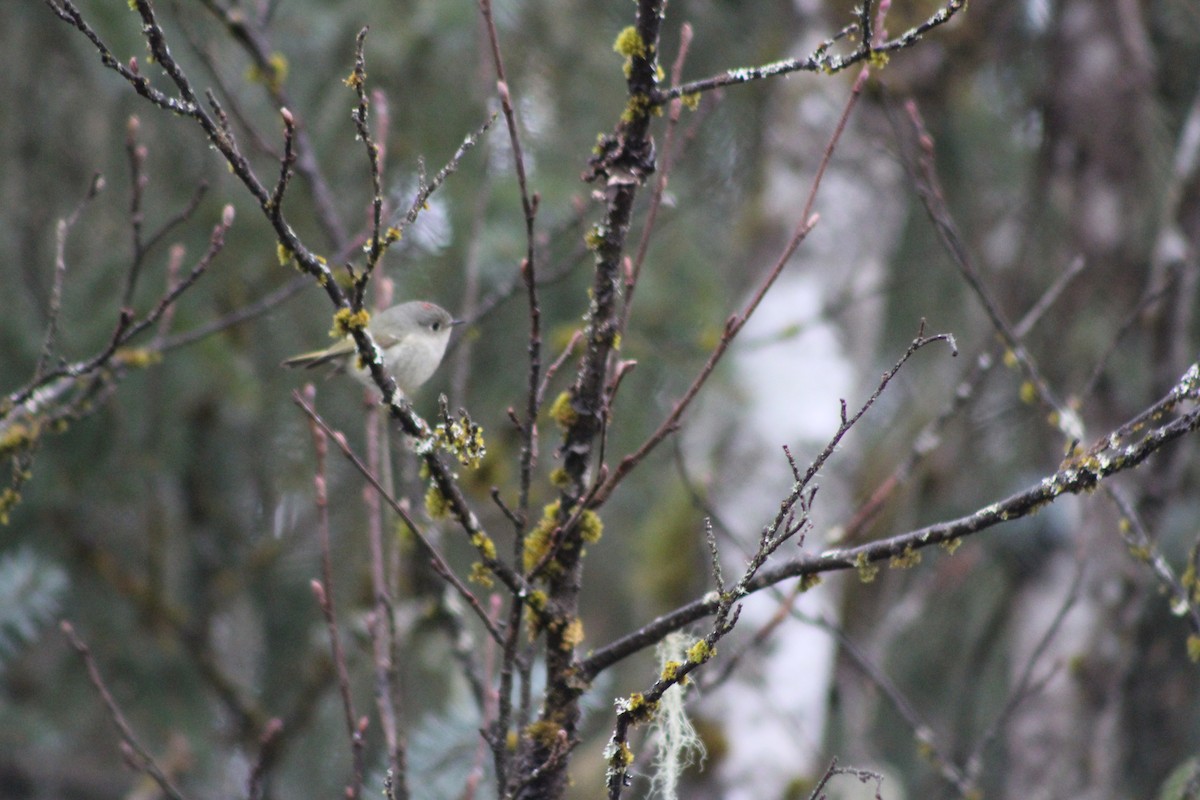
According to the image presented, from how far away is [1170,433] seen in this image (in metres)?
1.25

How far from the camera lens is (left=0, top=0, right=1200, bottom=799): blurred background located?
358cm

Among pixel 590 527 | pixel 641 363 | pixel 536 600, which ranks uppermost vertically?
pixel 641 363

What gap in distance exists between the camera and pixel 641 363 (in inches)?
155

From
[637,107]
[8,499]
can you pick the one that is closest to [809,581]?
[637,107]

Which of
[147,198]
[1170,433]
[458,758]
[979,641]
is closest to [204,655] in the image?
[147,198]

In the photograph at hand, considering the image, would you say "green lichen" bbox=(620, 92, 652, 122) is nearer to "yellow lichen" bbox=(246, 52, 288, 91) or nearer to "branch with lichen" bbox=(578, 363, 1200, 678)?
"branch with lichen" bbox=(578, 363, 1200, 678)

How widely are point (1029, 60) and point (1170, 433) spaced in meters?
5.32

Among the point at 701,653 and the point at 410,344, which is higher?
the point at 410,344

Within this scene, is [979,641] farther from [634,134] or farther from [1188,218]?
[634,134]

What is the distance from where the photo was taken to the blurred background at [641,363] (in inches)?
141

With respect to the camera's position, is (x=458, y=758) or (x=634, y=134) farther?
(x=458, y=758)

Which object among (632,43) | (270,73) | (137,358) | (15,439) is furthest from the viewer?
(270,73)

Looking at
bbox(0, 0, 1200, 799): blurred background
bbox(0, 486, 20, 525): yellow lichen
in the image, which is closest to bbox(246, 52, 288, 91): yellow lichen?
bbox(0, 0, 1200, 799): blurred background

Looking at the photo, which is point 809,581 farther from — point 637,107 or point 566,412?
point 637,107
